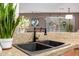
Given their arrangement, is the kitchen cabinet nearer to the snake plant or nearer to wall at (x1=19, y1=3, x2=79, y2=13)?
wall at (x1=19, y1=3, x2=79, y2=13)

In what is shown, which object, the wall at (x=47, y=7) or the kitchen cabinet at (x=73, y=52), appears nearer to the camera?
the kitchen cabinet at (x=73, y=52)

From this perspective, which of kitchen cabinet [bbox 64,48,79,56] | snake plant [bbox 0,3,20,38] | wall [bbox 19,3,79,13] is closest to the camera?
snake plant [bbox 0,3,20,38]

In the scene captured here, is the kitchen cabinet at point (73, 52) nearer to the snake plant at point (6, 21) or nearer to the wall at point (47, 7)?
the wall at point (47, 7)

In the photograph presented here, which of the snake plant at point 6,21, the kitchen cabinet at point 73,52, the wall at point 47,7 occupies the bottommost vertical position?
the kitchen cabinet at point 73,52

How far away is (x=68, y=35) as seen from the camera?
2031 mm

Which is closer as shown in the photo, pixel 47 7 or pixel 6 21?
pixel 6 21

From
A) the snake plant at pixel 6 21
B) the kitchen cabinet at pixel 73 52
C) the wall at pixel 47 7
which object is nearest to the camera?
the snake plant at pixel 6 21

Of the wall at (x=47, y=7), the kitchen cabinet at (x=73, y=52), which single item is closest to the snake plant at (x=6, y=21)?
the wall at (x=47, y=7)

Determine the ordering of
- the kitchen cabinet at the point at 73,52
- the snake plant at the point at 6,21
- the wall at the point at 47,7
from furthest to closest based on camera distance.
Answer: the wall at the point at 47,7, the kitchen cabinet at the point at 73,52, the snake plant at the point at 6,21

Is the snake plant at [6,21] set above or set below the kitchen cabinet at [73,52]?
above

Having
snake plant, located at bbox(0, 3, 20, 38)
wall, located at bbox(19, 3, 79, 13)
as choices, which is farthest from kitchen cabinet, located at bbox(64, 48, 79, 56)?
snake plant, located at bbox(0, 3, 20, 38)

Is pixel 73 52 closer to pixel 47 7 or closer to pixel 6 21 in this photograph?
pixel 47 7

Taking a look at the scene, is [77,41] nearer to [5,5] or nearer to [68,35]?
[68,35]

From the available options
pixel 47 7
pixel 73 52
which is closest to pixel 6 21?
pixel 47 7
